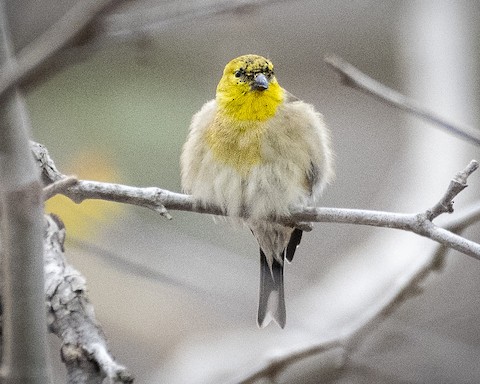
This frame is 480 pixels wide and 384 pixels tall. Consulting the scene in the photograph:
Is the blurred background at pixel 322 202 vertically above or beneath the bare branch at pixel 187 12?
above

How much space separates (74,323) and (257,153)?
4.40ft

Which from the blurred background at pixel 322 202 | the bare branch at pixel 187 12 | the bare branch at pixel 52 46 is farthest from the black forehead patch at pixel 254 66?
the bare branch at pixel 52 46

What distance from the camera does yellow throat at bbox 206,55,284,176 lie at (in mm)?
Answer: 2771

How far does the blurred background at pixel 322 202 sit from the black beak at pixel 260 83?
0.28 meters

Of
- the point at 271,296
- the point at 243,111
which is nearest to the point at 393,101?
the point at 243,111

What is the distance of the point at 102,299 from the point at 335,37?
11.2 feet

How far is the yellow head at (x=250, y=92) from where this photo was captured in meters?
2.86

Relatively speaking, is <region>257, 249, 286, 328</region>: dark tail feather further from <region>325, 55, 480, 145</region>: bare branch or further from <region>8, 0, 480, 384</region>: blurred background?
<region>325, 55, 480, 145</region>: bare branch

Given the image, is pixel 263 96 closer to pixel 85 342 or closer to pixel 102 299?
pixel 85 342

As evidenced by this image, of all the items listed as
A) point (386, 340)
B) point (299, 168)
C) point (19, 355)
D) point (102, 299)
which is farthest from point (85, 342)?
point (102, 299)

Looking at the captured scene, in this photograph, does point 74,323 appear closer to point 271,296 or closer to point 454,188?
point 454,188

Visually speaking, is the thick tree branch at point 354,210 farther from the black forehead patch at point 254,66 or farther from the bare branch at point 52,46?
the bare branch at point 52,46

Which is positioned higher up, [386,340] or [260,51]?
[260,51]

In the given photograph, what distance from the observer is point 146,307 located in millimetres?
4516
